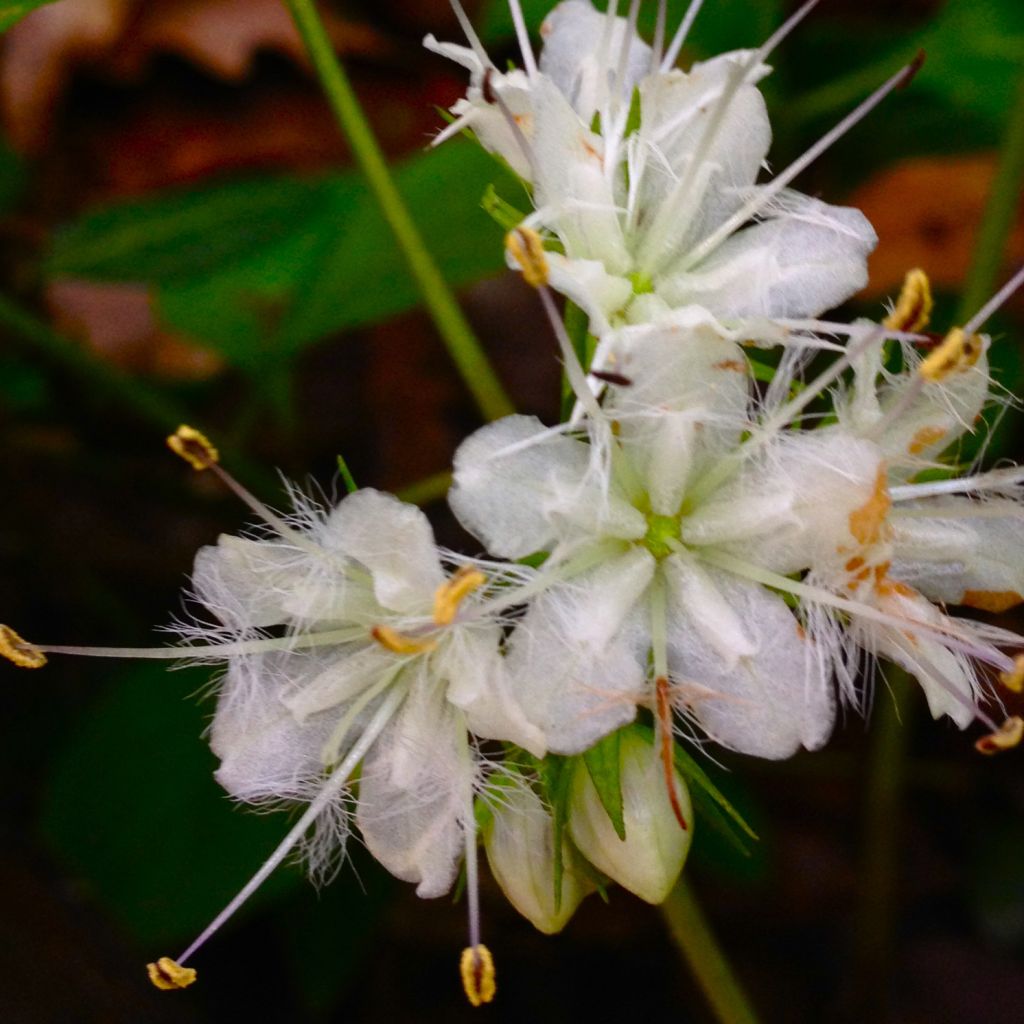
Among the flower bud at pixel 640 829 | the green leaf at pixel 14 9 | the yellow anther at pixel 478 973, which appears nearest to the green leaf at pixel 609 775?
the flower bud at pixel 640 829

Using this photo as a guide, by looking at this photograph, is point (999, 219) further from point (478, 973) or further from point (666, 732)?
point (478, 973)

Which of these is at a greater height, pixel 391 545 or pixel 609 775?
pixel 391 545

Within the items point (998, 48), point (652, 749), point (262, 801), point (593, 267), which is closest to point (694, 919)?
point (652, 749)

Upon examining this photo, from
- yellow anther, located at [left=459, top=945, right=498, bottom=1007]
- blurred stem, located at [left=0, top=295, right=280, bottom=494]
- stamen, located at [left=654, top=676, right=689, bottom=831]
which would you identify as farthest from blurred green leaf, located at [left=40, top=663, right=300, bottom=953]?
stamen, located at [left=654, top=676, right=689, bottom=831]

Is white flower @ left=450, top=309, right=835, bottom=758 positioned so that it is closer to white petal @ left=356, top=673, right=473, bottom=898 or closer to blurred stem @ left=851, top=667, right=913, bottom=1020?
white petal @ left=356, top=673, right=473, bottom=898

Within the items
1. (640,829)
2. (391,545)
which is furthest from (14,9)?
(640,829)

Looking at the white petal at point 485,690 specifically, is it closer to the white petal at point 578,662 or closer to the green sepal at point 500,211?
the white petal at point 578,662
